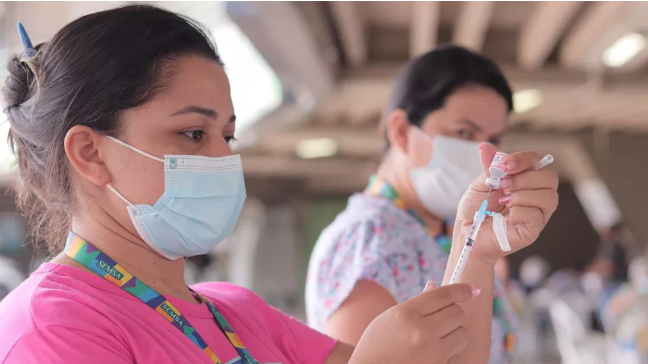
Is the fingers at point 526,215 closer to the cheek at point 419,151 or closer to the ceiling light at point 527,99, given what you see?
the cheek at point 419,151

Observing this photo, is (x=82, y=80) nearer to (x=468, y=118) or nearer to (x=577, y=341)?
(x=468, y=118)

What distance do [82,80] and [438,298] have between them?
63 centimetres

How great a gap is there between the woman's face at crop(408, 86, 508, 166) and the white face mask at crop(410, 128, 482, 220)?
0.07 feet

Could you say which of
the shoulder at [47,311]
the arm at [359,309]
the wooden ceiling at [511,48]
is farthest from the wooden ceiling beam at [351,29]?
the shoulder at [47,311]

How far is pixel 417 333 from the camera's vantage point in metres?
1.02

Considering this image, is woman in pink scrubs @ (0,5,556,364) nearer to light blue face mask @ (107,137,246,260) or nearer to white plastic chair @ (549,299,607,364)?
light blue face mask @ (107,137,246,260)

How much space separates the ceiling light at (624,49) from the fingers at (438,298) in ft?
14.7

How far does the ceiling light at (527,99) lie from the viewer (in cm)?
648

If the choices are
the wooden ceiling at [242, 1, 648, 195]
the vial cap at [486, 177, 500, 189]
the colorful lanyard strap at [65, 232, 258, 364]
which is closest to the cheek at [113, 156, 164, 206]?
the colorful lanyard strap at [65, 232, 258, 364]

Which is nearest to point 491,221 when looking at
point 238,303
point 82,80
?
point 238,303

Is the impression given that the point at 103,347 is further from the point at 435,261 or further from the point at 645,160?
the point at 645,160

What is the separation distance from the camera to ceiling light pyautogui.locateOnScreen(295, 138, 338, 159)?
Answer: 10.0m

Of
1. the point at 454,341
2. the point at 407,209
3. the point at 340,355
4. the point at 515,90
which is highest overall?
the point at 454,341

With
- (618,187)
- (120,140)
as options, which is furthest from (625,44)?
(120,140)
